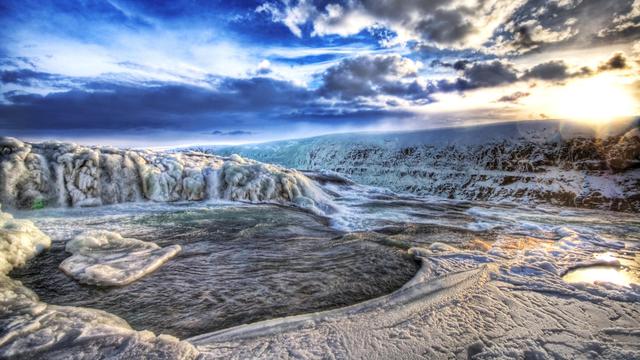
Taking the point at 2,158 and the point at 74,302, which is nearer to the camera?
the point at 74,302

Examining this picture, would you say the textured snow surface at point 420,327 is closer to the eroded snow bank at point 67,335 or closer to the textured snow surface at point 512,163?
the eroded snow bank at point 67,335

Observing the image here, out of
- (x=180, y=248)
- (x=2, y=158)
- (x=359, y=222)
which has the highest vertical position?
(x=2, y=158)

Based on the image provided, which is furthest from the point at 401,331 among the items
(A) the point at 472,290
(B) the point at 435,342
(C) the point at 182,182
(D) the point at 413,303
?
(C) the point at 182,182

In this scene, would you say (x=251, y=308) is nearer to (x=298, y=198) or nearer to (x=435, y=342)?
(x=435, y=342)

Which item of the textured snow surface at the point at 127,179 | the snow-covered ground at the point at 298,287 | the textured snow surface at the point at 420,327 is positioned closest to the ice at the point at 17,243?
the snow-covered ground at the point at 298,287

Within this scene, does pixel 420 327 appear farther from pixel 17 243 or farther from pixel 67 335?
pixel 17 243

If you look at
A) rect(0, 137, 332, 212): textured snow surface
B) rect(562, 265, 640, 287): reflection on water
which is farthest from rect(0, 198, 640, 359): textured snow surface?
rect(0, 137, 332, 212): textured snow surface
